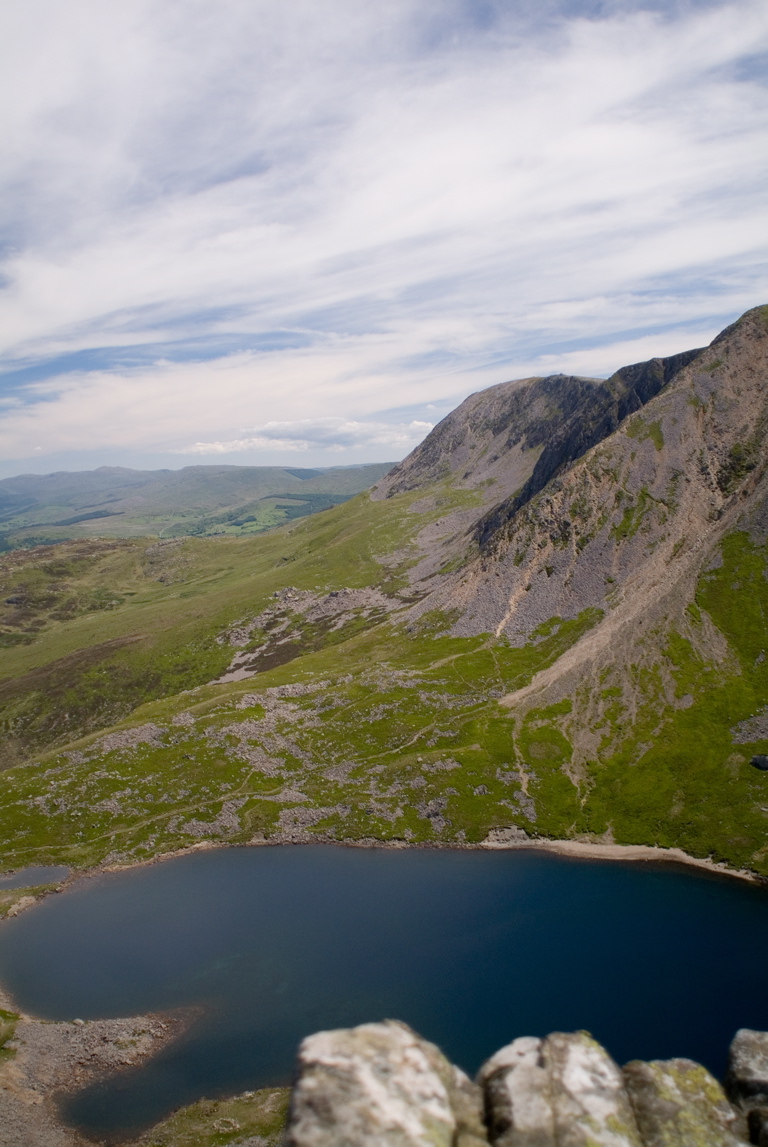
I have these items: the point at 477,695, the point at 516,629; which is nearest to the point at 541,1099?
the point at 477,695

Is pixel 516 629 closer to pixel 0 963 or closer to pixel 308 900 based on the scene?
pixel 308 900

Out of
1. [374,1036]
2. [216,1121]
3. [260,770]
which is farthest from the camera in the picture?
[260,770]

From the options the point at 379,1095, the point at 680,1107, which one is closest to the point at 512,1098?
the point at 379,1095

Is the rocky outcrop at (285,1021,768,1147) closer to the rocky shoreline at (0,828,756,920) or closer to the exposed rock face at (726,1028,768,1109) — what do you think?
the exposed rock face at (726,1028,768,1109)

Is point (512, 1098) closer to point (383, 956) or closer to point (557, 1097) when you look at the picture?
point (557, 1097)

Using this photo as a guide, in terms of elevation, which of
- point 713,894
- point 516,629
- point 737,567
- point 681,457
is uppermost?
point 681,457

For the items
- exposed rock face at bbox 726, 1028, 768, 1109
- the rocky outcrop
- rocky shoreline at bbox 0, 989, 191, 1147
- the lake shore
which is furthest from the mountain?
the rocky outcrop
